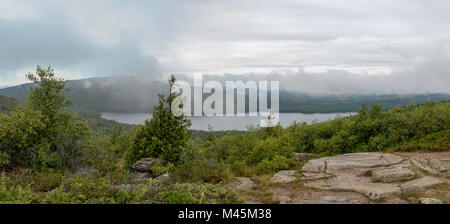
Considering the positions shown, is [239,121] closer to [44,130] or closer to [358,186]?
[44,130]

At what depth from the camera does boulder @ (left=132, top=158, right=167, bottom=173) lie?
982cm

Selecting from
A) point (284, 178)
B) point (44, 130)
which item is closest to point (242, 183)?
point (284, 178)

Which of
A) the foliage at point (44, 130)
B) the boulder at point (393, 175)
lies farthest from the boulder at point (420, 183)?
the foliage at point (44, 130)

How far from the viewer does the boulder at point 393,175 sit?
7.49 meters

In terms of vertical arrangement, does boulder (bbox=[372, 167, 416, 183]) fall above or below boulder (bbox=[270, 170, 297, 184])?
above

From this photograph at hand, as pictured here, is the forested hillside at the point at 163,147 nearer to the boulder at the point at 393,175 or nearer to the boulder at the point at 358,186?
the boulder at the point at 358,186

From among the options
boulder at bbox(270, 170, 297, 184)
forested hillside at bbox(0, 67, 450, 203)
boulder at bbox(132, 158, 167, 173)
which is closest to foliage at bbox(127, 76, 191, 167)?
forested hillside at bbox(0, 67, 450, 203)

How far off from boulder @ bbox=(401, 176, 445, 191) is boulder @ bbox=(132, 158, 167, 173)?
738 cm

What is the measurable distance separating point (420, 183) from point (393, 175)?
72 centimetres

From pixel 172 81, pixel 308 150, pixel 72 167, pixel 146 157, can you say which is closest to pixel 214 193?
pixel 146 157

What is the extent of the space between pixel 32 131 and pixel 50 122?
4.36ft

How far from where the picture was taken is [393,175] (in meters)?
7.58

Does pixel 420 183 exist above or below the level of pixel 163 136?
below

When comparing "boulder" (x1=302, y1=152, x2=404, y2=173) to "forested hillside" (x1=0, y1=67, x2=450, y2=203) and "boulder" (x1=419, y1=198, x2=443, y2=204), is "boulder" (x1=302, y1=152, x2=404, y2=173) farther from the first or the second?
"boulder" (x1=419, y1=198, x2=443, y2=204)
